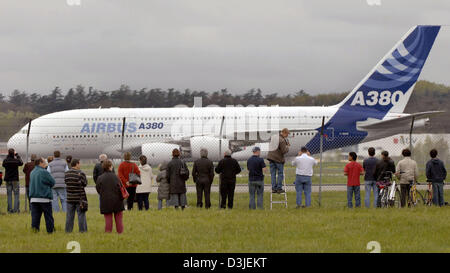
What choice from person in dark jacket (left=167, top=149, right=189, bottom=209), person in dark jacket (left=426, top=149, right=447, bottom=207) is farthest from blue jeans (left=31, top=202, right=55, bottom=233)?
person in dark jacket (left=426, top=149, right=447, bottom=207)

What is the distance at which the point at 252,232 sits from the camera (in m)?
13.2

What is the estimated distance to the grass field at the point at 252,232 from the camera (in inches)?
450

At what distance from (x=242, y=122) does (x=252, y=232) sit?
2214cm

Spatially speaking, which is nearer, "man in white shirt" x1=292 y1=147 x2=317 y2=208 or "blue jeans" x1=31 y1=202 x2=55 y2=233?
"blue jeans" x1=31 y1=202 x2=55 y2=233

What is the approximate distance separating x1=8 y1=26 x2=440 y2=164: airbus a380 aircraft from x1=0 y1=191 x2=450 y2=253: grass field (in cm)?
1752

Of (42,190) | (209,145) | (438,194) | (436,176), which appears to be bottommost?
(438,194)

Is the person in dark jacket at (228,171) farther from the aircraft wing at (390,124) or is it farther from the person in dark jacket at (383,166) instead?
the aircraft wing at (390,124)

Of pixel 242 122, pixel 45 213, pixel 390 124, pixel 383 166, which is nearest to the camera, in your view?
pixel 45 213

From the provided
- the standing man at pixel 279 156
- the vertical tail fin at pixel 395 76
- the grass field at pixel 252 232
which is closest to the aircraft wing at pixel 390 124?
the vertical tail fin at pixel 395 76

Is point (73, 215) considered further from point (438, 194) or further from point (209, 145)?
point (209, 145)

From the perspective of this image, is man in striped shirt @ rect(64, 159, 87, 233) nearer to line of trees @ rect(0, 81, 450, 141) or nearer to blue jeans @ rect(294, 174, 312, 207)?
blue jeans @ rect(294, 174, 312, 207)

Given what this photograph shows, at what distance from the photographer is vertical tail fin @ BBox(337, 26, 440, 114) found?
1366 inches

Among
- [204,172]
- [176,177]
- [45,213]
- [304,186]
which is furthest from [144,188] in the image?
[45,213]
